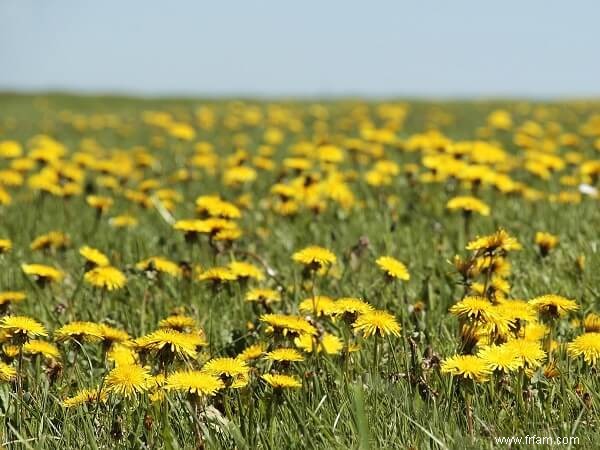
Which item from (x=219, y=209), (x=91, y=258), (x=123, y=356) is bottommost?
(x=123, y=356)

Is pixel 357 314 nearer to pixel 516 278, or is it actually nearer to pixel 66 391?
pixel 66 391

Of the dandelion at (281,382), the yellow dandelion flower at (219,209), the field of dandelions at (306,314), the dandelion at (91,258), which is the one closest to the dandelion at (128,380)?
the field of dandelions at (306,314)

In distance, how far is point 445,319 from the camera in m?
2.53

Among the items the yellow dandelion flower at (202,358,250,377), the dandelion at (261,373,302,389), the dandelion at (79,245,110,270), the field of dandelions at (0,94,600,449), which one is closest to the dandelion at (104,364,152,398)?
the field of dandelions at (0,94,600,449)

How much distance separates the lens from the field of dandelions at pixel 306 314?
1.76 m

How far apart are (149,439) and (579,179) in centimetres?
429

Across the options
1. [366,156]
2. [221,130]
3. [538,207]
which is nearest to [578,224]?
[538,207]

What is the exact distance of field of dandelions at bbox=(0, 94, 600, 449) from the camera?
1.76m

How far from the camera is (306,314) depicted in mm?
2371

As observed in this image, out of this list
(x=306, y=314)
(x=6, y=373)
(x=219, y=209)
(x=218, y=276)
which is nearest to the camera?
(x=6, y=373)

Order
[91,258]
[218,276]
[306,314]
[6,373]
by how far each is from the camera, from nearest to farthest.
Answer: [6,373], [306,314], [218,276], [91,258]

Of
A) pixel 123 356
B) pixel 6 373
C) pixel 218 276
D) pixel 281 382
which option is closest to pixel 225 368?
pixel 281 382

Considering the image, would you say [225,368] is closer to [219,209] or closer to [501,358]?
[501,358]

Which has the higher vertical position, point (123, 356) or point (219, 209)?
point (219, 209)
